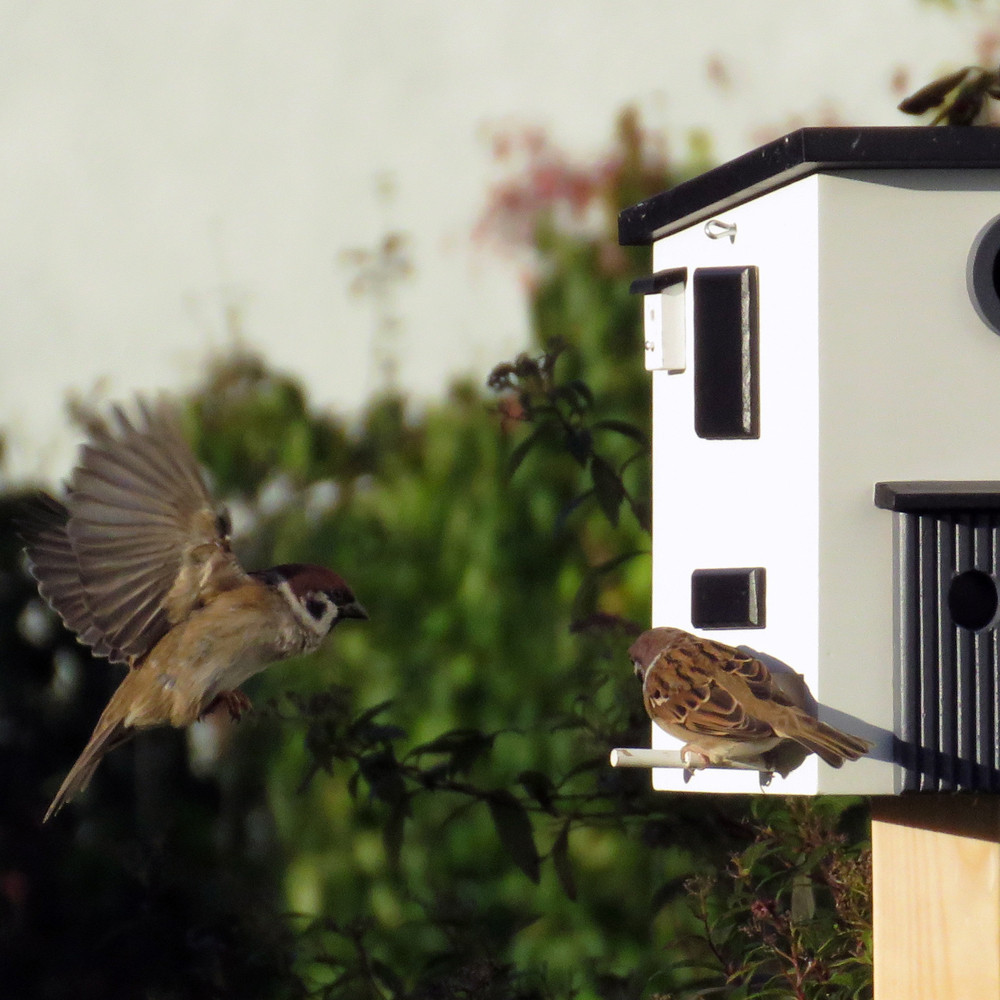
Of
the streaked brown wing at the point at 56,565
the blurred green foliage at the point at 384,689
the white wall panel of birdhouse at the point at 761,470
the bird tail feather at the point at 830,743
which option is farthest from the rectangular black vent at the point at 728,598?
the blurred green foliage at the point at 384,689

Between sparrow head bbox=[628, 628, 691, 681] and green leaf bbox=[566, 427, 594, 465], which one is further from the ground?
green leaf bbox=[566, 427, 594, 465]

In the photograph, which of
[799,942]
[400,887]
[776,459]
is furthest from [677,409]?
[400,887]

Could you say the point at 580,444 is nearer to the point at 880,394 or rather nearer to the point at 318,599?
the point at 318,599

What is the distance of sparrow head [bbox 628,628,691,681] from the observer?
243cm

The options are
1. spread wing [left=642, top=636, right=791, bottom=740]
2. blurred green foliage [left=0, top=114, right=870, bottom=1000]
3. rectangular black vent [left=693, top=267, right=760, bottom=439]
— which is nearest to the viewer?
spread wing [left=642, top=636, right=791, bottom=740]

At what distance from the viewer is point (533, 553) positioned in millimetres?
4355

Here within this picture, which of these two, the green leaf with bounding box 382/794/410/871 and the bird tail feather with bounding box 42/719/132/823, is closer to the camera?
the bird tail feather with bounding box 42/719/132/823

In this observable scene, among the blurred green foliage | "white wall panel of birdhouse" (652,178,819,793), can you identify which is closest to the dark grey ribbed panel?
"white wall panel of birdhouse" (652,178,819,793)

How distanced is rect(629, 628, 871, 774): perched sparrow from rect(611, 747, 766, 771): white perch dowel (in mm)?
10

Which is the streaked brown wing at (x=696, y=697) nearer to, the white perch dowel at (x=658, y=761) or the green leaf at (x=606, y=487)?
the white perch dowel at (x=658, y=761)

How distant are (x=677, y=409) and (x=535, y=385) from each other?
0.47m

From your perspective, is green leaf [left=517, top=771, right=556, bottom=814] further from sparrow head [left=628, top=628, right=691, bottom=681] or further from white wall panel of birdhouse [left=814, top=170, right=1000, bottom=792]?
white wall panel of birdhouse [left=814, top=170, right=1000, bottom=792]

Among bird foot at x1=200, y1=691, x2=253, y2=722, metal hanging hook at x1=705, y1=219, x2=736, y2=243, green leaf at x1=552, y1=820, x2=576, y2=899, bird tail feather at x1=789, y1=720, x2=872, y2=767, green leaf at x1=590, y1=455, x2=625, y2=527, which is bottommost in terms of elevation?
green leaf at x1=552, y1=820, x2=576, y2=899

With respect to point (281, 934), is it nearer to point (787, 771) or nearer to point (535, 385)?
point (535, 385)
